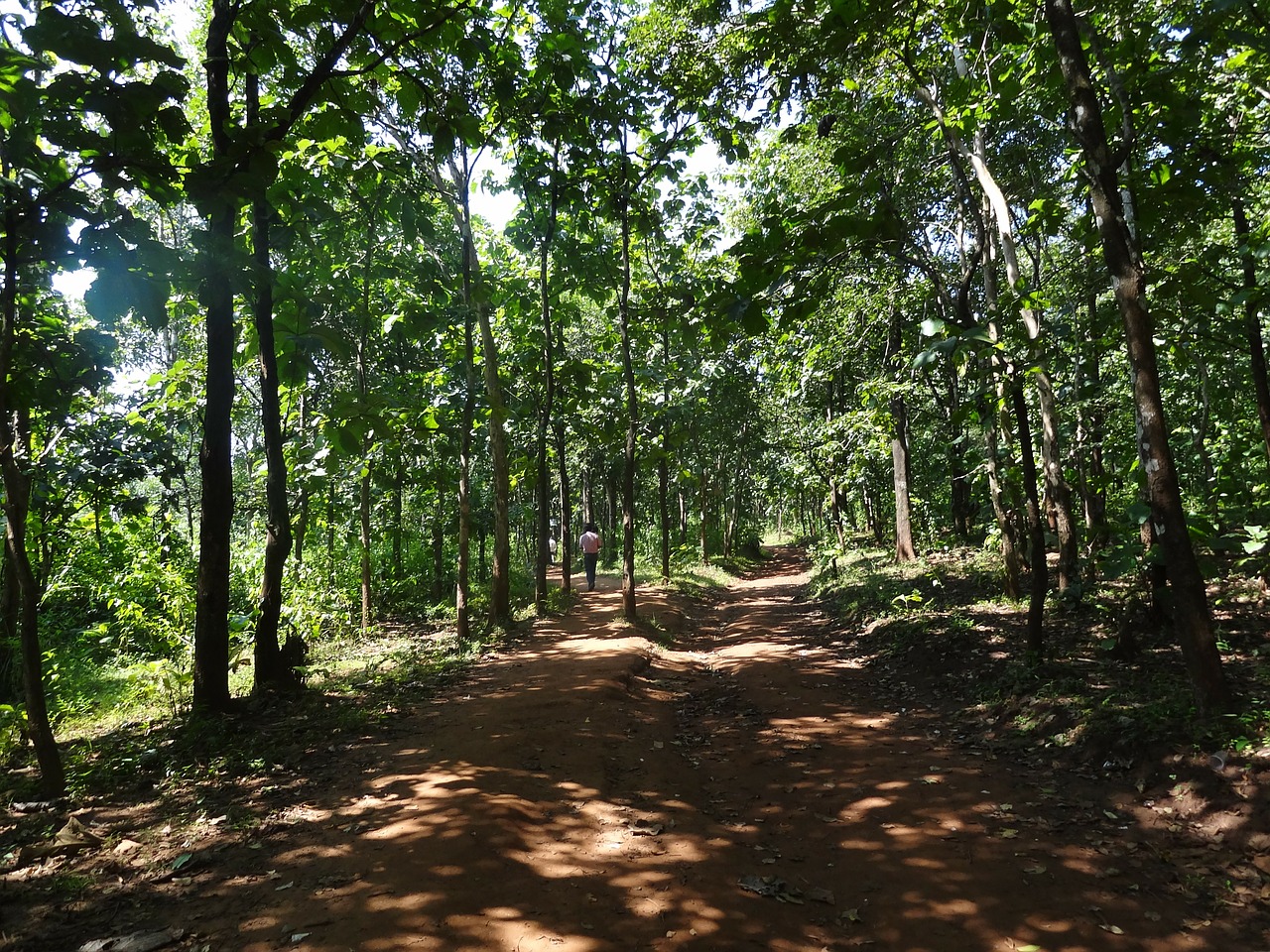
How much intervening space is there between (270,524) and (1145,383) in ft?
27.8

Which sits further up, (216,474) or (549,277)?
(549,277)

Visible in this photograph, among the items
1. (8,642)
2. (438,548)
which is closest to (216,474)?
(8,642)

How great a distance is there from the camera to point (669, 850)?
14.1ft

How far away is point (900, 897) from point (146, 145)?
573 cm

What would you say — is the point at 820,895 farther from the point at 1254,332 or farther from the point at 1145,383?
the point at 1254,332

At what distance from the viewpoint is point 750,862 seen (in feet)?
13.7

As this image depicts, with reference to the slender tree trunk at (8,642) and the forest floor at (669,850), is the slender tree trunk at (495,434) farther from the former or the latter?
the slender tree trunk at (8,642)

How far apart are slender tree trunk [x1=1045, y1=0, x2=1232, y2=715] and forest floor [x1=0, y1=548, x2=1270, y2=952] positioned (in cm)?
76

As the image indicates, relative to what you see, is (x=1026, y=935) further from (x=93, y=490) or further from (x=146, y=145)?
(x=93, y=490)

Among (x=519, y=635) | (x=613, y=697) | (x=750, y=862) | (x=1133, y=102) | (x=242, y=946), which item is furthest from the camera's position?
(x=519, y=635)

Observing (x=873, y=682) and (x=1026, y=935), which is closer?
(x=1026, y=935)

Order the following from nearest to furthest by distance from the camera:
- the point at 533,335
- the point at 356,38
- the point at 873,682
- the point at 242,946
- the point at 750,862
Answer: the point at 242,946 → the point at 750,862 → the point at 356,38 → the point at 873,682 → the point at 533,335

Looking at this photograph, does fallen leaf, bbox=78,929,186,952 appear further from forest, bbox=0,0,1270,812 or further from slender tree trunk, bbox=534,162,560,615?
slender tree trunk, bbox=534,162,560,615

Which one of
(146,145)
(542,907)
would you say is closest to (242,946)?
(542,907)
